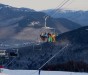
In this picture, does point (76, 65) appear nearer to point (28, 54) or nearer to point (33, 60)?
point (33, 60)

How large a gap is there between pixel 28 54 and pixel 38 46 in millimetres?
5085

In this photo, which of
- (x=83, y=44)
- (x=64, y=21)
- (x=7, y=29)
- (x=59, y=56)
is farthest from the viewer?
(x=64, y=21)

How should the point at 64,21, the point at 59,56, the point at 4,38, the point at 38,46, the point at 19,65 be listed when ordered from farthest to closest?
the point at 64,21
the point at 4,38
the point at 38,46
the point at 59,56
the point at 19,65

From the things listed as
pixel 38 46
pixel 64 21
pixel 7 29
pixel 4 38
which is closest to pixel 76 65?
pixel 38 46

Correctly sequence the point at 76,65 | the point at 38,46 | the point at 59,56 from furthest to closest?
the point at 38,46 < the point at 59,56 < the point at 76,65

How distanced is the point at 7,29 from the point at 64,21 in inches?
1248

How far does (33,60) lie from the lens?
5744 cm

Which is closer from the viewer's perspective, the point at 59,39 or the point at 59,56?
the point at 59,56

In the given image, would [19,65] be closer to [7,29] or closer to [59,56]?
[59,56]

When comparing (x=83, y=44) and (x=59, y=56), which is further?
(x=83, y=44)

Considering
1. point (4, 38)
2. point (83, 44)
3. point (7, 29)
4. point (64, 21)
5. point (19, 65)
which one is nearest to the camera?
point (19, 65)

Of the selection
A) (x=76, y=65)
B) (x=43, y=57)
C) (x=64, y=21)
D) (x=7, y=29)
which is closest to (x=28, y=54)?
(x=43, y=57)

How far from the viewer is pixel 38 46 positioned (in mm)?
66688

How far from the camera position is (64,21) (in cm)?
18575
